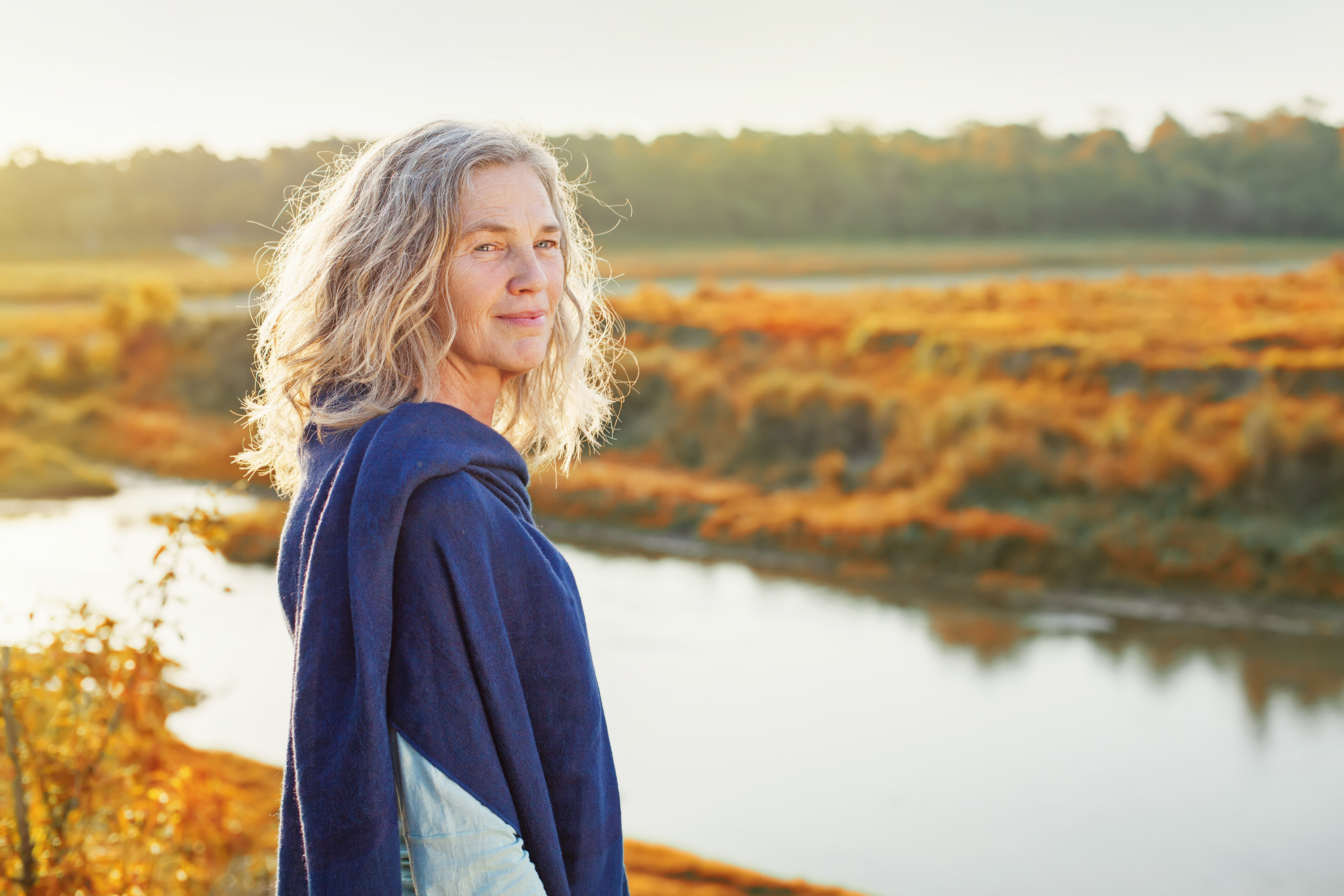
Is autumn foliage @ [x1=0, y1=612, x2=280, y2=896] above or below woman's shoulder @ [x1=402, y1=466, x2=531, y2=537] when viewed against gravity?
below

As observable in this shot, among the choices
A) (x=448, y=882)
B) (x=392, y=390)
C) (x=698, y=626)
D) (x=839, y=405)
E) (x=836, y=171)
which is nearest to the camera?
(x=448, y=882)

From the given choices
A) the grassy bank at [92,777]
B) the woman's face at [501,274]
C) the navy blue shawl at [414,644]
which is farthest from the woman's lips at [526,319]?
the grassy bank at [92,777]

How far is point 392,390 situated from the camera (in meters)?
1.03

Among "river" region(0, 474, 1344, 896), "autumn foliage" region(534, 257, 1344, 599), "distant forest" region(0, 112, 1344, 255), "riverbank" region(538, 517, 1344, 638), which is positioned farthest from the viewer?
"distant forest" region(0, 112, 1344, 255)

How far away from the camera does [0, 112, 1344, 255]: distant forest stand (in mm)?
24828

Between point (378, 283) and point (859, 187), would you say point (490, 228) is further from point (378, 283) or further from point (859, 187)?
point (859, 187)

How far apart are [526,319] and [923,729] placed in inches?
324

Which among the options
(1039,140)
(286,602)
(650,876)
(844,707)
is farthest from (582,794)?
(1039,140)

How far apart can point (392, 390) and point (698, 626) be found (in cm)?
990

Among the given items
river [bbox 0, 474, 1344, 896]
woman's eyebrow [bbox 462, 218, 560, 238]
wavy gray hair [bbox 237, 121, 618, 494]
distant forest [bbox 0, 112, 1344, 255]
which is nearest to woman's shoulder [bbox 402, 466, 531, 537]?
wavy gray hair [bbox 237, 121, 618, 494]

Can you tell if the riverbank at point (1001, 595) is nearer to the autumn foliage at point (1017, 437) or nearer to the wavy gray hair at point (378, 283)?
the autumn foliage at point (1017, 437)

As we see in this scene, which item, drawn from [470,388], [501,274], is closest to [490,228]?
[501,274]

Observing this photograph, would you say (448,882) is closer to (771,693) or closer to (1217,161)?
Result: (771,693)

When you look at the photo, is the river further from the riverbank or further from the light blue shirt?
the light blue shirt
